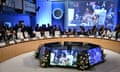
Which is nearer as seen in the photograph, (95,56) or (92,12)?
(95,56)

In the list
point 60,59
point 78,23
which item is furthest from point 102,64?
point 78,23

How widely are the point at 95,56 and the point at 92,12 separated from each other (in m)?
7.76

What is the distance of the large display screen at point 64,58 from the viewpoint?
624cm

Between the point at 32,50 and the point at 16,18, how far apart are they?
307 cm

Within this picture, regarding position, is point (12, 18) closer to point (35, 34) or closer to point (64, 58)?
point (35, 34)

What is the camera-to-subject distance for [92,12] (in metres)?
14.1

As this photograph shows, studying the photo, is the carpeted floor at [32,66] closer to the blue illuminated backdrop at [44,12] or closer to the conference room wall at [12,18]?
the conference room wall at [12,18]

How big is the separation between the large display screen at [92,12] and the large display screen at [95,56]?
7.25 meters

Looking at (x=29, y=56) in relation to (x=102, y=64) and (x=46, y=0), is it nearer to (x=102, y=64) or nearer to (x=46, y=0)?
(x=102, y=64)

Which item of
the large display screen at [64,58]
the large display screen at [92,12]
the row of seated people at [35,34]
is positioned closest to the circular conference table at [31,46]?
the row of seated people at [35,34]

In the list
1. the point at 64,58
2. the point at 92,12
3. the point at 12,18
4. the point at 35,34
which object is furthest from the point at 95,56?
the point at 92,12

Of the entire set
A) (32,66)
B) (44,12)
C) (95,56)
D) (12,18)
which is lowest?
(32,66)

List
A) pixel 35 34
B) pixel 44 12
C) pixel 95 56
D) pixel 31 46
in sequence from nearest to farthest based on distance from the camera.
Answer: pixel 95 56 < pixel 31 46 < pixel 35 34 < pixel 44 12

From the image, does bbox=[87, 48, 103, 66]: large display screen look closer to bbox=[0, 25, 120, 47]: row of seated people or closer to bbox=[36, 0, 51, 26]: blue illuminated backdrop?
A: bbox=[0, 25, 120, 47]: row of seated people
